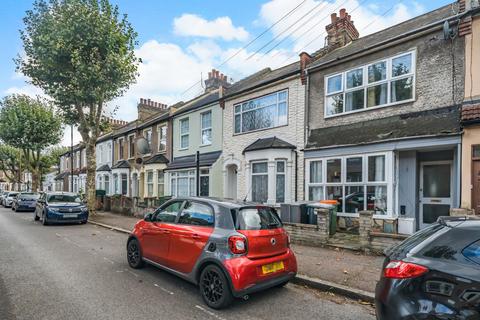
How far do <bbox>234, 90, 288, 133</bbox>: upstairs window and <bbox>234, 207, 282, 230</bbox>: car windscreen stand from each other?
7342 millimetres

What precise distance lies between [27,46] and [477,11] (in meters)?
19.3

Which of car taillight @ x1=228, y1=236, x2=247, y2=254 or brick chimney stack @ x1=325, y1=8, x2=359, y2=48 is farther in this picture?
brick chimney stack @ x1=325, y1=8, x2=359, y2=48

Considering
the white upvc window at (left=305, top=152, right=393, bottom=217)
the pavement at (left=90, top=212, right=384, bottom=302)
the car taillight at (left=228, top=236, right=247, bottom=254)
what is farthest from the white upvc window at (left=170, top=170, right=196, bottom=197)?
the car taillight at (left=228, top=236, right=247, bottom=254)

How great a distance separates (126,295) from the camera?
475 centimetres

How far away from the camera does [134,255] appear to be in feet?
20.7

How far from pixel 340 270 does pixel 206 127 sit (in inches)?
459

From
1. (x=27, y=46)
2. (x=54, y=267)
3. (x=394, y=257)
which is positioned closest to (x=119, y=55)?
(x=27, y=46)

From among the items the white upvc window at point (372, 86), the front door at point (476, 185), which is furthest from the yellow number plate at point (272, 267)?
the white upvc window at point (372, 86)

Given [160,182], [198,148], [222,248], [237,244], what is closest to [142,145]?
[160,182]

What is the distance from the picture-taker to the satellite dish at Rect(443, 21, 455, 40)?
7922 mm

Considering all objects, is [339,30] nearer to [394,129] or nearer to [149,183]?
[394,129]

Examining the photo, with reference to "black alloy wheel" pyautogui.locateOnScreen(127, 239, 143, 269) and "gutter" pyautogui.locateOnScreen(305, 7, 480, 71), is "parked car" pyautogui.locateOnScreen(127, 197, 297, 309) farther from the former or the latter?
"gutter" pyautogui.locateOnScreen(305, 7, 480, 71)

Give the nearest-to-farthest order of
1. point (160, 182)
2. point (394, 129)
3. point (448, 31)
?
point (448, 31), point (394, 129), point (160, 182)

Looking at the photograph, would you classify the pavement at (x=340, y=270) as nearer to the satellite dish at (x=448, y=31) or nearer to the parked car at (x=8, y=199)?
the satellite dish at (x=448, y=31)
